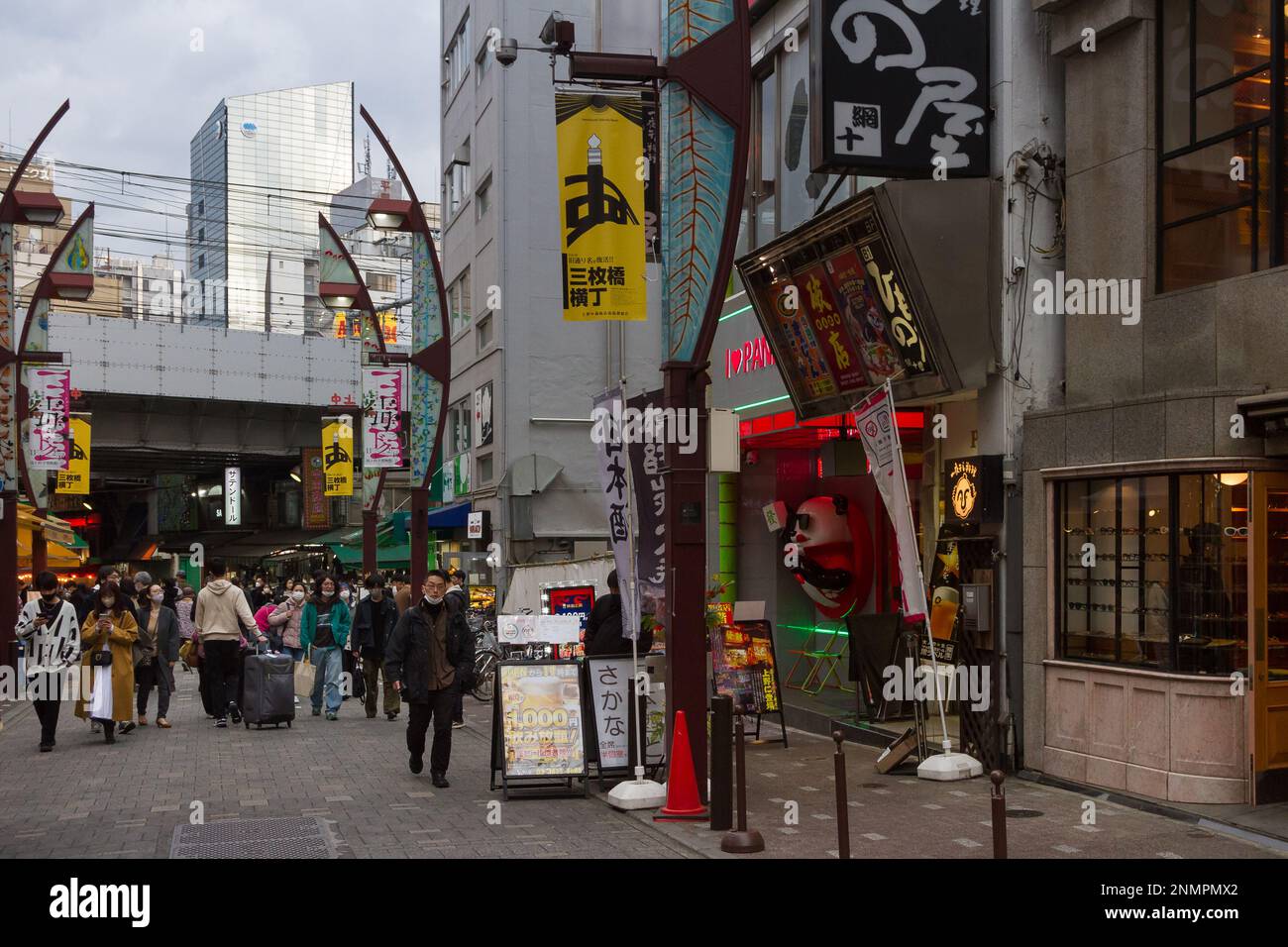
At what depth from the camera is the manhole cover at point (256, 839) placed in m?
9.23

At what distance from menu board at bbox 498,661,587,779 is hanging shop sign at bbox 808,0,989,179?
5.56 meters

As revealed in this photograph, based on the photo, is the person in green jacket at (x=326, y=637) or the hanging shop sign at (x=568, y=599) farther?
the hanging shop sign at (x=568, y=599)

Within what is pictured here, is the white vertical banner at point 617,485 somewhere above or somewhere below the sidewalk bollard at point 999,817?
above

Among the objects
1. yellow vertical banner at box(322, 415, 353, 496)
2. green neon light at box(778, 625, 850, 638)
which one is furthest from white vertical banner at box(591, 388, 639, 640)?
yellow vertical banner at box(322, 415, 353, 496)

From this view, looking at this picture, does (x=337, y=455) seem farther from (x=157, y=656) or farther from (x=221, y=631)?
(x=221, y=631)

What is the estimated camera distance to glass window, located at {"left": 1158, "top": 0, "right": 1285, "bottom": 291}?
1077 centimetres

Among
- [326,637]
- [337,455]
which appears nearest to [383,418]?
[337,455]

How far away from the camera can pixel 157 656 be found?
705 inches

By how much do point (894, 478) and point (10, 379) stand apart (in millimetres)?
13789

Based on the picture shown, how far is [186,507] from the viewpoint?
67.9m

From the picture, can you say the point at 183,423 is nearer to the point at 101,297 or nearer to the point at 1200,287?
the point at 1200,287

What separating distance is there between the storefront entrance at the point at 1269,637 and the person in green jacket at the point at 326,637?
40.0 feet

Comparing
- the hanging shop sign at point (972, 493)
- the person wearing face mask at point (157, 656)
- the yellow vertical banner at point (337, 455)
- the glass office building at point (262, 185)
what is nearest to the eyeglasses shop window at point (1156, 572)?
the hanging shop sign at point (972, 493)

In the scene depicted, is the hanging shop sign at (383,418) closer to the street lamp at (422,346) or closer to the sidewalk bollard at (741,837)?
the street lamp at (422,346)
